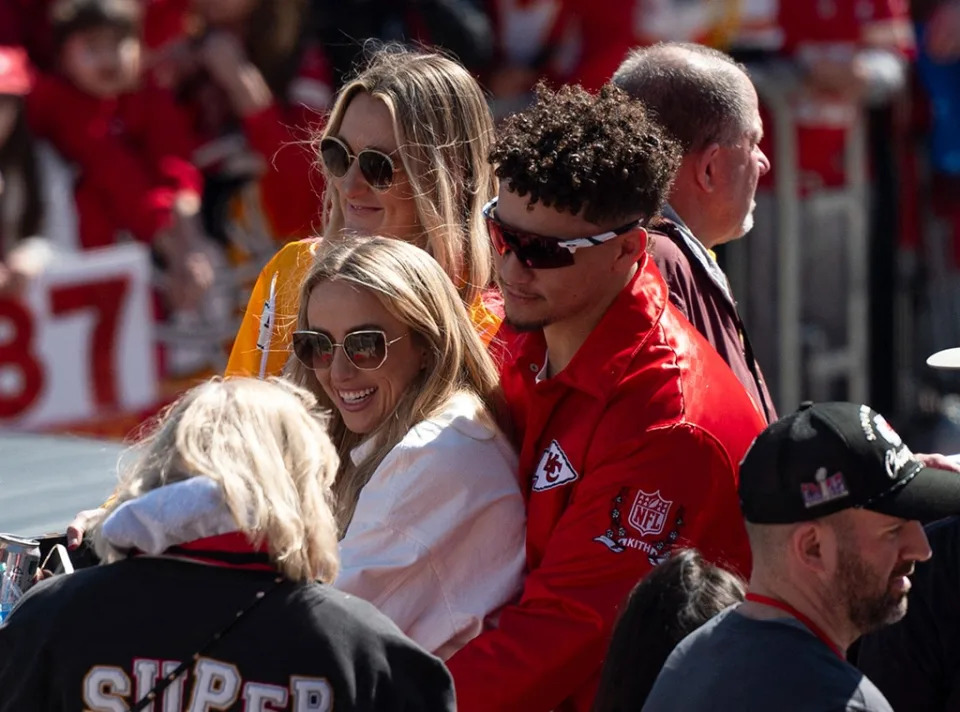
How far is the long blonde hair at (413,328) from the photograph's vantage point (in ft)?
10.1

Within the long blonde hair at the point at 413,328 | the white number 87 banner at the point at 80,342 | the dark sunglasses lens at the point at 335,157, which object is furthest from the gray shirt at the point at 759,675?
the white number 87 banner at the point at 80,342

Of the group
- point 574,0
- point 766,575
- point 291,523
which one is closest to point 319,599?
point 291,523

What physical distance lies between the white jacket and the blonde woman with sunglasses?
1.73ft

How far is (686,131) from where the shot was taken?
3602 millimetres

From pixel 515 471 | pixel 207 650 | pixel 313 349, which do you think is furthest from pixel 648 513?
pixel 207 650

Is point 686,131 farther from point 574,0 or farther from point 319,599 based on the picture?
point 574,0

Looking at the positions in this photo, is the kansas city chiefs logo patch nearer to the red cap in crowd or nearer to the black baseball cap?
the black baseball cap

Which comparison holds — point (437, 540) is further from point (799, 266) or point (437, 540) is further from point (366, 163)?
point (799, 266)

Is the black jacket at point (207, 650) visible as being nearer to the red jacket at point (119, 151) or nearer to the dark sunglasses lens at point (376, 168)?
the dark sunglasses lens at point (376, 168)

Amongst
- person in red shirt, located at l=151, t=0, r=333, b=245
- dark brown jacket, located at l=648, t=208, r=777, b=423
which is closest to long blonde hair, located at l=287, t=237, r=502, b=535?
→ dark brown jacket, located at l=648, t=208, r=777, b=423

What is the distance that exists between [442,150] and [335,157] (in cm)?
22

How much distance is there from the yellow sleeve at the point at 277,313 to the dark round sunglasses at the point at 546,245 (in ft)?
2.04

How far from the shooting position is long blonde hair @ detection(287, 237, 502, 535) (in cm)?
307

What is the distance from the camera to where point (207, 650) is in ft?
7.66
